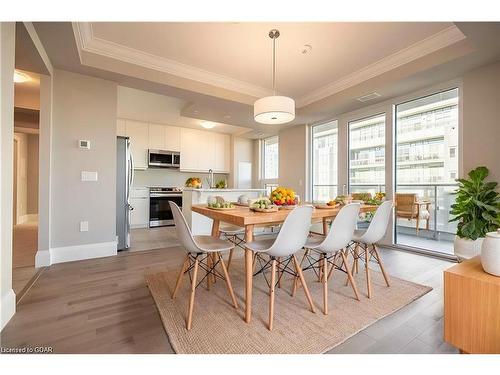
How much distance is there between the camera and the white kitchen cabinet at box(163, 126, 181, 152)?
600cm

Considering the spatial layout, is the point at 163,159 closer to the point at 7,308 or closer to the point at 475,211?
the point at 7,308

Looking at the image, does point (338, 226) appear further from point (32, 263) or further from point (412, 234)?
point (32, 263)

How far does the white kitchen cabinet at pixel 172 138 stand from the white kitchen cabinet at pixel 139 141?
17.8 inches

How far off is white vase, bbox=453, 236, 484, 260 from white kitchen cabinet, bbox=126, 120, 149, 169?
587cm

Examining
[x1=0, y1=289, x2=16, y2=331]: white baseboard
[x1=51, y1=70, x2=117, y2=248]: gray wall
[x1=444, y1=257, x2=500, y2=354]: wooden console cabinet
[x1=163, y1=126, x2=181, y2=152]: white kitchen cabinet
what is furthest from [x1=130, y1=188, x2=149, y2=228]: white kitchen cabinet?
[x1=444, y1=257, x2=500, y2=354]: wooden console cabinet

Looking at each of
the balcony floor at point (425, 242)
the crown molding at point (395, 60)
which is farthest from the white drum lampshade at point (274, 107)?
the balcony floor at point (425, 242)

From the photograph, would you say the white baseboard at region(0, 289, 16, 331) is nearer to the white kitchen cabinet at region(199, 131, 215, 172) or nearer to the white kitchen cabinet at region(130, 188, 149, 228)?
the white kitchen cabinet at region(130, 188, 149, 228)

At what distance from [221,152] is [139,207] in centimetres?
270

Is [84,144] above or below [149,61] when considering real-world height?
below

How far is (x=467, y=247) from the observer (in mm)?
2467

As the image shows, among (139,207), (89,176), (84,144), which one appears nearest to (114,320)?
(89,176)

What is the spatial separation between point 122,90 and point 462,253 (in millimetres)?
5275

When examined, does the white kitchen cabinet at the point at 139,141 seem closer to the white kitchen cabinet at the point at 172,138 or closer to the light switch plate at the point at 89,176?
the white kitchen cabinet at the point at 172,138

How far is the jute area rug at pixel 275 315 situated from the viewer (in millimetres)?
1400
